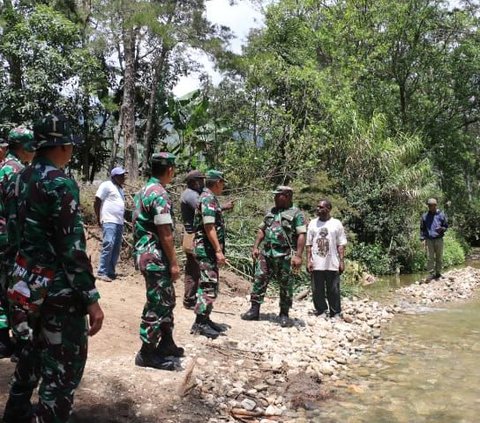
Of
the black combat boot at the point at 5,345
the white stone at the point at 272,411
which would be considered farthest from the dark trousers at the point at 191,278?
the black combat boot at the point at 5,345

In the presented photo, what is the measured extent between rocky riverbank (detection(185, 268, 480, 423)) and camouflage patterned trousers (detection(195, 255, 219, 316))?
0.43 m

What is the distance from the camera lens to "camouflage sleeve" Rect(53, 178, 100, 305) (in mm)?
2793

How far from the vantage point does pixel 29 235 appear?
9.29 ft

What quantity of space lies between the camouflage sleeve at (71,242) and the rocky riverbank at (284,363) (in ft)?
6.34

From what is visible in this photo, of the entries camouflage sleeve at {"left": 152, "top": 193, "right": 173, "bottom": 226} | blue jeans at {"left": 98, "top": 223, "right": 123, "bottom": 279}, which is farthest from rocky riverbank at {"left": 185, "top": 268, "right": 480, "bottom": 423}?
blue jeans at {"left": 98, "top": 223, "right": 123, "bottom": 279}

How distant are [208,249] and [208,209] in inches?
18.2

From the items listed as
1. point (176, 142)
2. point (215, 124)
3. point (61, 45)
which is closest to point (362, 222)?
point (215, 124)

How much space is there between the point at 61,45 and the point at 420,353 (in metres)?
12.8

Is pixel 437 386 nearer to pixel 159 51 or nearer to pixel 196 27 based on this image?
pixel 196 27

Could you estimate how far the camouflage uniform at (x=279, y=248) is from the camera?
6.86 metres

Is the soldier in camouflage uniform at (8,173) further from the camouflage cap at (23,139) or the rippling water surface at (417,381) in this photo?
the rippling water surface at (417,381)

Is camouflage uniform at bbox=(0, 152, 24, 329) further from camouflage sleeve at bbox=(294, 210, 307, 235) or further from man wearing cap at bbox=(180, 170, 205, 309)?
camouflage sleeve at bbox=(294, 210, 307, 235)

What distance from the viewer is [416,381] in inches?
224

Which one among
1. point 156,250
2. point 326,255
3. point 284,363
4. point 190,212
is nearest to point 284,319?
point 326,255
